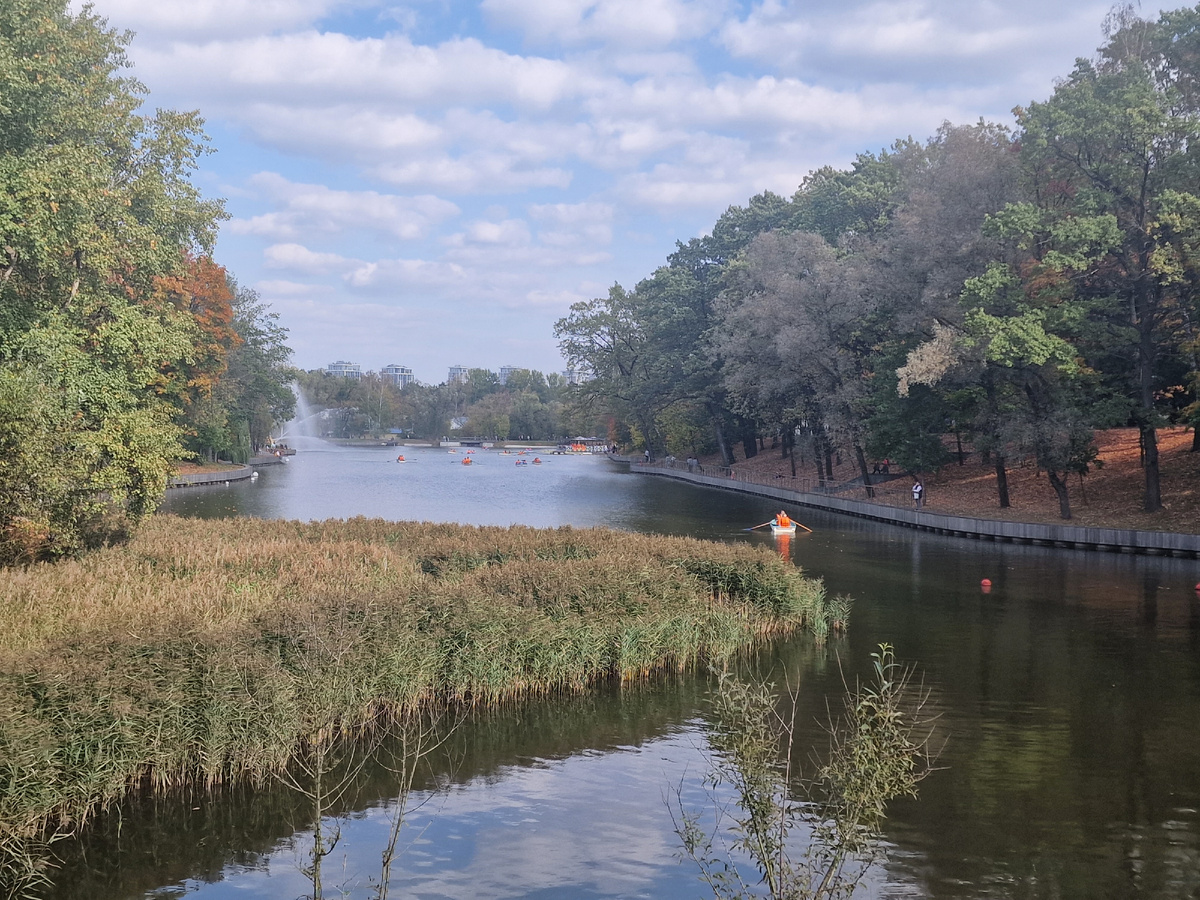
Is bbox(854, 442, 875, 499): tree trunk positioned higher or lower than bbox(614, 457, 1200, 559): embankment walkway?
higher

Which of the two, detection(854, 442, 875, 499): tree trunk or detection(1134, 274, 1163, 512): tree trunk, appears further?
detection(854, 442, 875, 499): tree trunk

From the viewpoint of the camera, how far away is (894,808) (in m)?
12.2

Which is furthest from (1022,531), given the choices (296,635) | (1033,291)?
Answer: (296,635)

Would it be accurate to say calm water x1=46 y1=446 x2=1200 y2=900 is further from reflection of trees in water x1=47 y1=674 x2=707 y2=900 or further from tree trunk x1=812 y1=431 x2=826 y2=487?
tree trunk x1=812 y1=431 x2=826 y2=487

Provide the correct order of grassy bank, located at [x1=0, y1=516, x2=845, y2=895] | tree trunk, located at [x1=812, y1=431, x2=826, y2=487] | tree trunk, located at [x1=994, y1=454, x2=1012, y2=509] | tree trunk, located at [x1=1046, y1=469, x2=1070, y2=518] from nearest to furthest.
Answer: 1. grassy bank, located at [x1=0, y1=516, x2=845, y2=895]
2. tree trunk, located at [x1=1046, y1=469, x2=1070, y2=518]
3. tree trunk, located at [x1=994, y1=454, x2=1012, y2=509]
4. tree trunk, located at [x1=812, y1=431, x2=826, y2=487]

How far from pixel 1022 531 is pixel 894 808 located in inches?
1211

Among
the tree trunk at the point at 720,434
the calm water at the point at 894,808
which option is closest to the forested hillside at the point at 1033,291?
the calm water at the point at 894,808

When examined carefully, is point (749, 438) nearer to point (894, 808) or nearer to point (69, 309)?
point (69, 309)

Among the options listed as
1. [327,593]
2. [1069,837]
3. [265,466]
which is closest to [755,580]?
[327,593]

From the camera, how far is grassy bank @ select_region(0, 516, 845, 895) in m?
10.9

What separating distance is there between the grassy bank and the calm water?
2.23 ft

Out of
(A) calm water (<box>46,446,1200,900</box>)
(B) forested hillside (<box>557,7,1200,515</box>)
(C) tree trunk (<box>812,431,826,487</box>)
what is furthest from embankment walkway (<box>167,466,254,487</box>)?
(A) calm water (<box>46,446,1200,900</box>)

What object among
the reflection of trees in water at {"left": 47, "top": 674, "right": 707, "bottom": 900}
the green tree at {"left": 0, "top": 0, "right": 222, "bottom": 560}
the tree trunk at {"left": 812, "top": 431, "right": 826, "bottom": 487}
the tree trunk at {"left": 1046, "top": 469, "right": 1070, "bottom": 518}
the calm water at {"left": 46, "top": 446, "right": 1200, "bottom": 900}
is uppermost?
the green tree at {"left": 0, "top": 0, "right": 222, "bottom": 560}

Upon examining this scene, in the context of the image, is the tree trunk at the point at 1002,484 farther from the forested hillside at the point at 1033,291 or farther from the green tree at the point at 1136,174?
the green tree at the point at 1136,174
